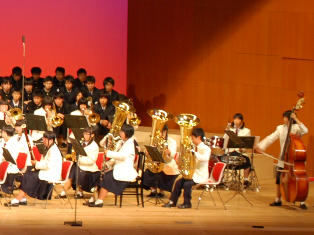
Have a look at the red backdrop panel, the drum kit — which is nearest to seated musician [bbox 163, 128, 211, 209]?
the drum kit

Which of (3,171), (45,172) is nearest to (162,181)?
(45,172)

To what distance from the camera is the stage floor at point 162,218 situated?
5828 millimetres

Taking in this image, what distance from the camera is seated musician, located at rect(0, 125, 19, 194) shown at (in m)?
7.59

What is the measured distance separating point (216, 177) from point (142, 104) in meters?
4.96

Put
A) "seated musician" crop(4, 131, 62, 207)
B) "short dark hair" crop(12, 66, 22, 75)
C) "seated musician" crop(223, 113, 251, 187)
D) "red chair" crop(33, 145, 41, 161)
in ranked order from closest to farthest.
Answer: "seated musician" crop(4, 131, 62, 207), "red chair" crop(33, 145, 41, 161), "seated musician" crop(223, 113, 251, 187), "short dark hair" crop(12, 66, 22, 75)

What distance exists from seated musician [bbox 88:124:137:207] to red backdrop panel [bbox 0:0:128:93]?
175 inches

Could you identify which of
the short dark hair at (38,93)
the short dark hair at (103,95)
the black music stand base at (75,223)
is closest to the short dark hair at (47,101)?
the short dark hair at (38,93)

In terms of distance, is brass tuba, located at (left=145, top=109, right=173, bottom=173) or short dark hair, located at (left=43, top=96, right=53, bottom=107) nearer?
brass tuba, located at (left=145, top=109, right=173, bottom=173)

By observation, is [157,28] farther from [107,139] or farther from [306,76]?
[107,139]

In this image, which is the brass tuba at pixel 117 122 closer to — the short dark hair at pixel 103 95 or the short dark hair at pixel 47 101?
the short dark hair at pixel 47 101

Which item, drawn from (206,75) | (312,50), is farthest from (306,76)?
(206,75)

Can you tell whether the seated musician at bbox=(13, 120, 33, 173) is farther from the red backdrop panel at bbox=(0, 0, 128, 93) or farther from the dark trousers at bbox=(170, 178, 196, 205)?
the red backdrop panel at bbox=(0, 0, 128, 93)

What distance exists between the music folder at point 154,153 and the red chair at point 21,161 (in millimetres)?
1642

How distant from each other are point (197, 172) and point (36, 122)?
248 centimetres
